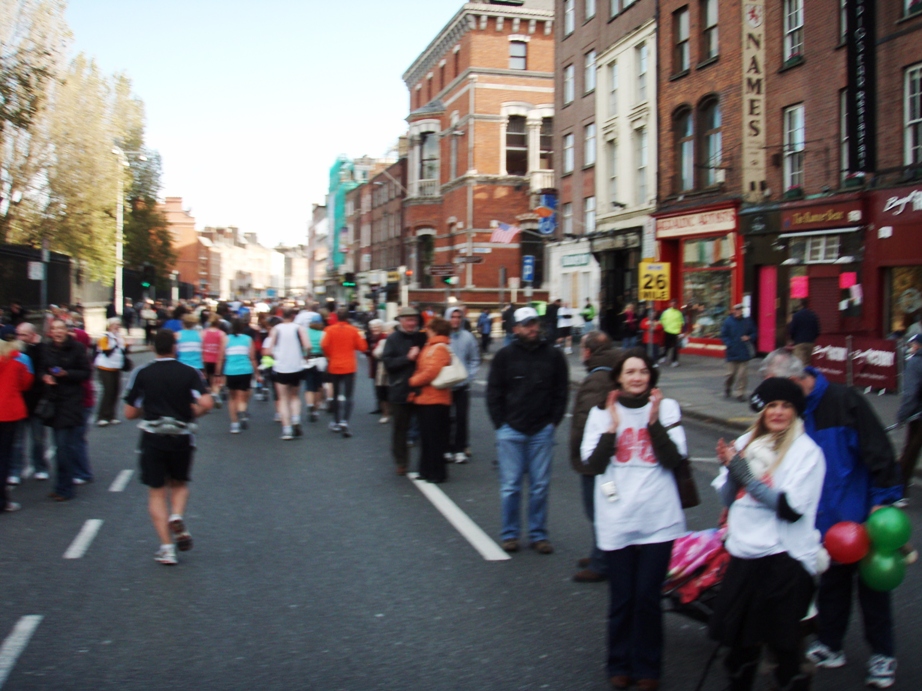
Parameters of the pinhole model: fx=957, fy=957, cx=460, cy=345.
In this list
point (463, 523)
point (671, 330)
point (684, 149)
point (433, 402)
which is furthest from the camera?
point (684, 149)

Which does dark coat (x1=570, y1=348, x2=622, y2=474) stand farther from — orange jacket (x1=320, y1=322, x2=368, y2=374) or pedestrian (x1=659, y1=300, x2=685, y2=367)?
pedestrian (x1=659, y1=300, x2=685, y2=367)

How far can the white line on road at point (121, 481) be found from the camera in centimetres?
968

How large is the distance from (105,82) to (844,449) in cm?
3754

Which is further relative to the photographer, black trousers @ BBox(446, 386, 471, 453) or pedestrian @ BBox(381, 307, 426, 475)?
black trousers @ BBox(446, 386, 471, 453)

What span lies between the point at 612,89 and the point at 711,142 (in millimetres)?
7298

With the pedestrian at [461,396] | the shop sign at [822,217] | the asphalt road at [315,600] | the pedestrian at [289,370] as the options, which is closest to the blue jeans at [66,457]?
the asphalt road at [315,600]

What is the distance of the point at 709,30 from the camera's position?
26.6m

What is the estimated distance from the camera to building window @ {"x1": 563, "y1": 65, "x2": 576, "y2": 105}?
3703cm

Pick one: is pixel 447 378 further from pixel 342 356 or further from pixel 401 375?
pixel 342 356

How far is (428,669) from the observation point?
15.9 ft

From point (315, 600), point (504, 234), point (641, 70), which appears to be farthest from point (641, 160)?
point (315, 600)

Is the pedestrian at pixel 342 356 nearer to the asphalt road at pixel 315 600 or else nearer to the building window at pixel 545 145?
the asphalt road at pixel 315 600

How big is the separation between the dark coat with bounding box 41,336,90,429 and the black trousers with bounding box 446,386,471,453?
4.13 metres

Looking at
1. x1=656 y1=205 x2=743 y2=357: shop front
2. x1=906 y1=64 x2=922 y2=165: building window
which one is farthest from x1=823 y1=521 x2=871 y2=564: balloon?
x1=656 y1=205 x2=743 y2=357: shop front
